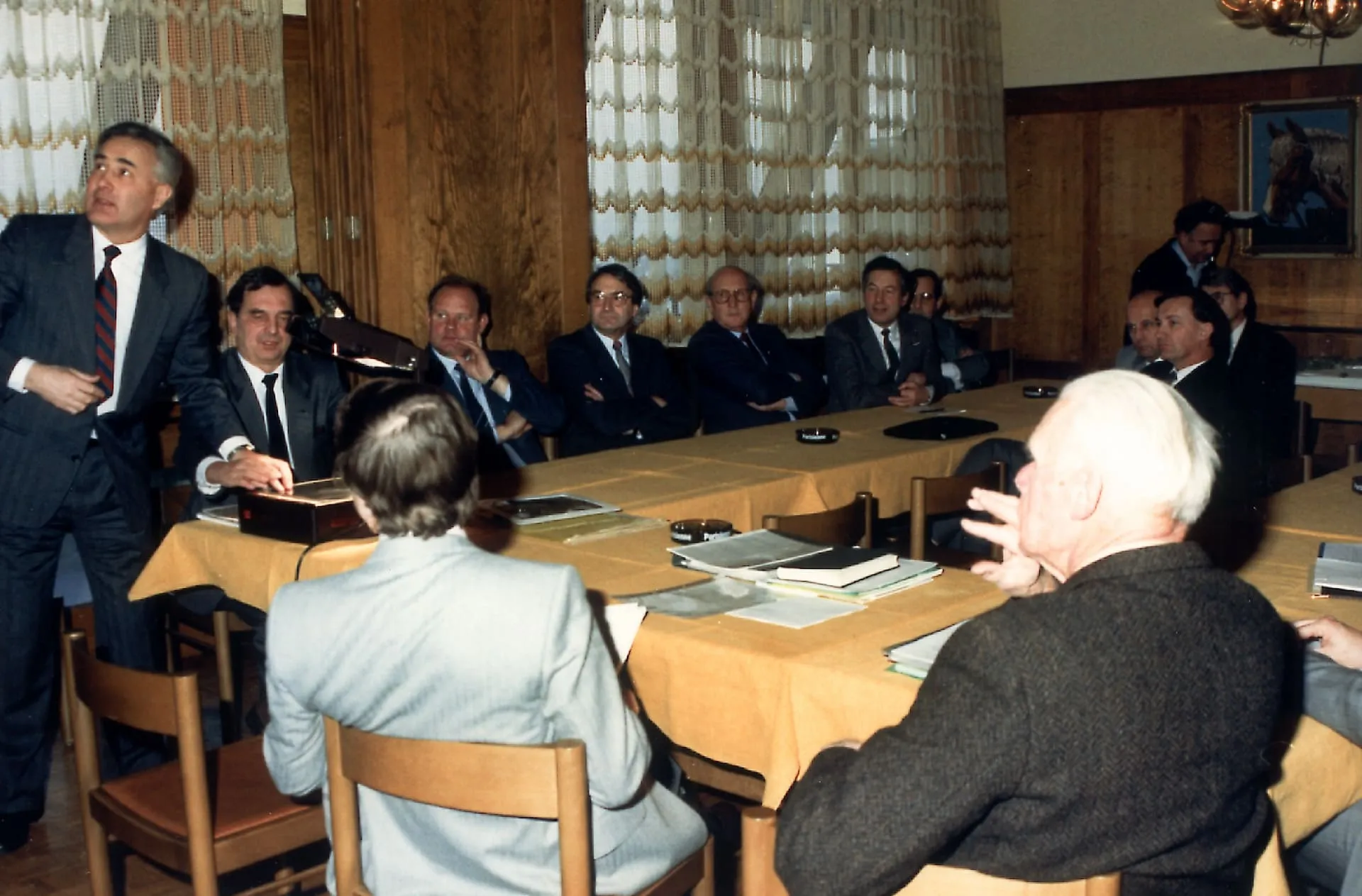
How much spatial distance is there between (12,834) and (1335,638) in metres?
3.00

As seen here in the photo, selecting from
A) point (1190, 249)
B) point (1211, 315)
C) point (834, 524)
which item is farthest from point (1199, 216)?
point (834, 524)

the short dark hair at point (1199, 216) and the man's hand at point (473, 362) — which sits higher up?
the short dark hair at point (1199, 216)

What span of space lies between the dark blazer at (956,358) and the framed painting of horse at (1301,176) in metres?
1.95

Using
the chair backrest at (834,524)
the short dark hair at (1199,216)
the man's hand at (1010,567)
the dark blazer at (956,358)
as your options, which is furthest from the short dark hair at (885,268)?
the man's hand at (1010,567)

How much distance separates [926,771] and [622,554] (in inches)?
61.4

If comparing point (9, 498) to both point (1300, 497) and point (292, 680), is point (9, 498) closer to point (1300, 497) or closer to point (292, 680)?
point (292, 680)

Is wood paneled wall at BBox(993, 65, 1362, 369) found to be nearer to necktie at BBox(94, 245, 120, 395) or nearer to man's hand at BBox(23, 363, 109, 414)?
necktie at BBox(94, 245, 120, 395)

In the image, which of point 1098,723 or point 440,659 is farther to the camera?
point 440,659

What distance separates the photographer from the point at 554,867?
1.97 m

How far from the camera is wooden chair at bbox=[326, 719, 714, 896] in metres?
1.77

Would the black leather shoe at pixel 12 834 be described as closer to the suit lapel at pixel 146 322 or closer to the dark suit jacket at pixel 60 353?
the dark suit jacket at pixel 60 353

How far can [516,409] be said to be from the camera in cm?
496

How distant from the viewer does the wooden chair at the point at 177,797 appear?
218 cm

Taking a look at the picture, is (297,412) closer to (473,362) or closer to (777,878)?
(473,362)
